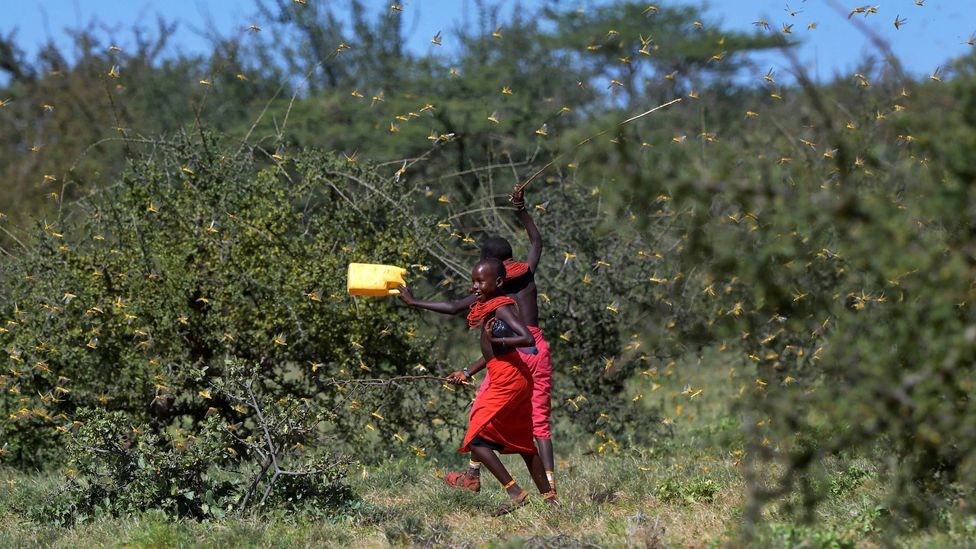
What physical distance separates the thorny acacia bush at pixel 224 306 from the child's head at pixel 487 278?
191 centimetres

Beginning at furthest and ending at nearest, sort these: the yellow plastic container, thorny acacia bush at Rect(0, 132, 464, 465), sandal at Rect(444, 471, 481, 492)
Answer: thorny acacia bush at Rect(0, 132, 464, 465) < the yellow plastic container < sandal at Rect(444, 471, 481, 492)

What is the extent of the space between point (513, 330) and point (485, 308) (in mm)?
210

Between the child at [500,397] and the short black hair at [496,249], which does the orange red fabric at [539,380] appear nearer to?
the child at [500,397]

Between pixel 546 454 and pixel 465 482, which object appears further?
pixel 546 454

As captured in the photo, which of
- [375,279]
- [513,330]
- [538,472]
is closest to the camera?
[513,330]

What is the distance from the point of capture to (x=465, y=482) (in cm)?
650

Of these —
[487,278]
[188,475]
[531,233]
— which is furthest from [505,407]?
[188,475]

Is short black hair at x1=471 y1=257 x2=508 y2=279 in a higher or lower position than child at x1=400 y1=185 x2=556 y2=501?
higher

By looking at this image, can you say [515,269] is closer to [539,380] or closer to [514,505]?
[539,380]

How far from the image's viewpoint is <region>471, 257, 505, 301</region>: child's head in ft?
20.2

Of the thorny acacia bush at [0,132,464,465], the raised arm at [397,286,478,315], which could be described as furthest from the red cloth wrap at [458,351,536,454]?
the thorny acacia bush at [0,132,464,465]

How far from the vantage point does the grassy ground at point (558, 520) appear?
16.6 ft

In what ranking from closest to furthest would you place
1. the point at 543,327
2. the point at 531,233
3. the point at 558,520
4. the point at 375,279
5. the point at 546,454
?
the point at 558,520 < the point at 546,454 < the point at 531,233 < the point at 375,279 < the point at 543,327

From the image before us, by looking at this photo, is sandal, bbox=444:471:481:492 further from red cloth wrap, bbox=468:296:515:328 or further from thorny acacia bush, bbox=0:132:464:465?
thorny acacia bush, bbox=0:132:464:465
